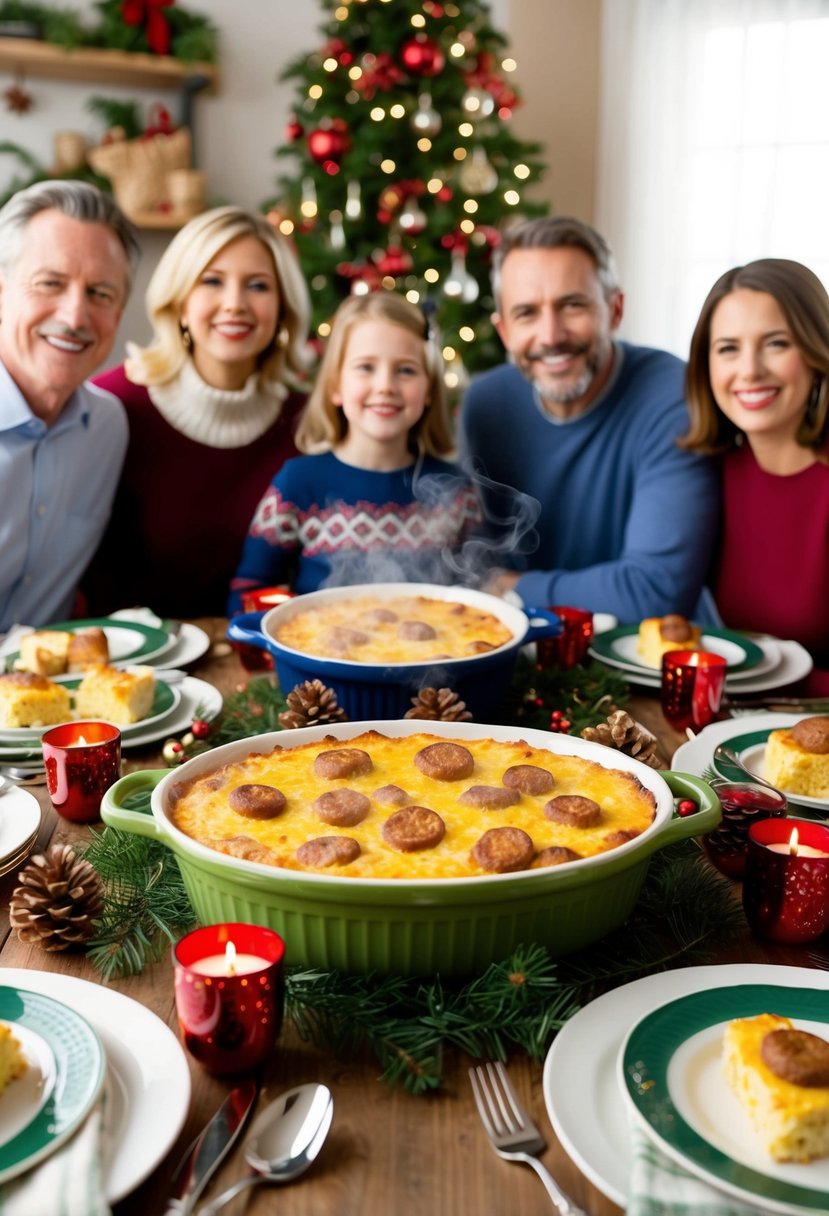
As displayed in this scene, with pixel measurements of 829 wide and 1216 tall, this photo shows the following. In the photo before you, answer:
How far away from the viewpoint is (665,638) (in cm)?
203

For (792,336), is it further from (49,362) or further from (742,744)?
(49,362)

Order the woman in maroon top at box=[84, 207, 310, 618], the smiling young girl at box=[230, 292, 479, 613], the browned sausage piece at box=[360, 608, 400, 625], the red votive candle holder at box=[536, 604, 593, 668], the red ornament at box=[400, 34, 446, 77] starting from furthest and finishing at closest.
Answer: the red ornament at box=[400, 34, 446, 77] < the woman in maroon top at box=[84, 207, 310, 618] < the smiling young girl at box=[230, 292, 479, 613] < the red votive candle holder at box=[536, 604, 593, 668] < the browned sausage piece at box=[360, 608, 400, 625]

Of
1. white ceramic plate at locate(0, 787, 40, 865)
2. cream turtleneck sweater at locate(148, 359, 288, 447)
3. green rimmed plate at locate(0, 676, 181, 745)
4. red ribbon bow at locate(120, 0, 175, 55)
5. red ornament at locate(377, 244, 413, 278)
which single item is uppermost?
red ribbon bow at locate(120, 0, 175, 55)

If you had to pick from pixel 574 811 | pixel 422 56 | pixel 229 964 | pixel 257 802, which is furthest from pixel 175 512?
pixel 422 56

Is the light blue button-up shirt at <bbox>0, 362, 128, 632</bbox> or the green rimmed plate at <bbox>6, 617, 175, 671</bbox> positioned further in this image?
the light blue button-up shirt at <bbox>0, 362, 128, 632</bbox>

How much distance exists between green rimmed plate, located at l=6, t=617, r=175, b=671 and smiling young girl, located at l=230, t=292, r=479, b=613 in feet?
1.78

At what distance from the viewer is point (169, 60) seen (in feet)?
17.5

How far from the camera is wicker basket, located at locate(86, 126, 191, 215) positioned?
525cm

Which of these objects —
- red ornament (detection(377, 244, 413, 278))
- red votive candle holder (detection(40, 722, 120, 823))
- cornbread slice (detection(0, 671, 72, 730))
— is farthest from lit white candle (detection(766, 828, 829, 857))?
red ornament (detection(377, 244, 413, 278))

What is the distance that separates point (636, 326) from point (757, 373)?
12.0 feet

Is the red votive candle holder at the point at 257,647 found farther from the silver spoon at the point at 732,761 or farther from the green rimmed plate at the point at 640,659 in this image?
the silver spoon at the point at 732,761

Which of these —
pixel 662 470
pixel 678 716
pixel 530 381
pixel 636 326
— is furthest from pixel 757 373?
pixel 636 326

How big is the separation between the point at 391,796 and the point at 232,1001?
0.33 metres

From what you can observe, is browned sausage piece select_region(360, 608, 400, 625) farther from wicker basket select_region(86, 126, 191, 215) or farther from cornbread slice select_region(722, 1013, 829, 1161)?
wicker basket select_region(86, 126, 191, 215)
